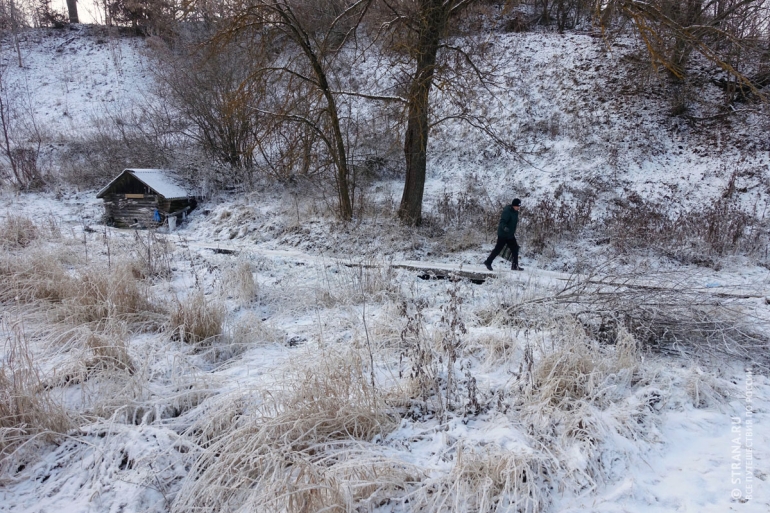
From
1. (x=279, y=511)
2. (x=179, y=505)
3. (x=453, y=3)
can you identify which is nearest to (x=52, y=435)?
(x=179, y=505)

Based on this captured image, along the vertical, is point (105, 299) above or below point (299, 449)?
above

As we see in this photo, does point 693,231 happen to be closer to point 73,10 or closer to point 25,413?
point 25,413

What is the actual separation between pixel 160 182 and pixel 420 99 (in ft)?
34.3

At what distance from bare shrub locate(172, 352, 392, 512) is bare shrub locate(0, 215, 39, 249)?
24.9ft

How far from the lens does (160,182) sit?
1372cm

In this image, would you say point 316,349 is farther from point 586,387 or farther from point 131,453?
point 586,387

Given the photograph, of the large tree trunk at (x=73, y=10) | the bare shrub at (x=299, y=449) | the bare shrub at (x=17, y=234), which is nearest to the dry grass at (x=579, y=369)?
the bare shrub at (x=299, y=449)

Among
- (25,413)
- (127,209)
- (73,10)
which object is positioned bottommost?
(25,413)

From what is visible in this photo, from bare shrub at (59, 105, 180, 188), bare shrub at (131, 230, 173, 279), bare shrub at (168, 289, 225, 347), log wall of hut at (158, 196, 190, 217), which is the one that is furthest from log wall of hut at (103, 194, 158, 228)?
bare shrub at (168, 289, 225, 347)

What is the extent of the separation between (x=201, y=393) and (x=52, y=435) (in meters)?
0.93

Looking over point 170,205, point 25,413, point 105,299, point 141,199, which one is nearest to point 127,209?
point 141,199

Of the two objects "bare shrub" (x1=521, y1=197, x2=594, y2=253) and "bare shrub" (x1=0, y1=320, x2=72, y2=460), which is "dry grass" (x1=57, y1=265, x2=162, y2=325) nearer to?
"bare shrub" (x1=0, y1=320, x2=72, y2=460)

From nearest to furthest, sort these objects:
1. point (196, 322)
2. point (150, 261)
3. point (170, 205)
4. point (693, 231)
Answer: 1. point (196, 322)
2. point (150, 261)
3. point (693, 231)
4. point (170, 205)

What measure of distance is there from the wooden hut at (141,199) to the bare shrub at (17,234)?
439cm
